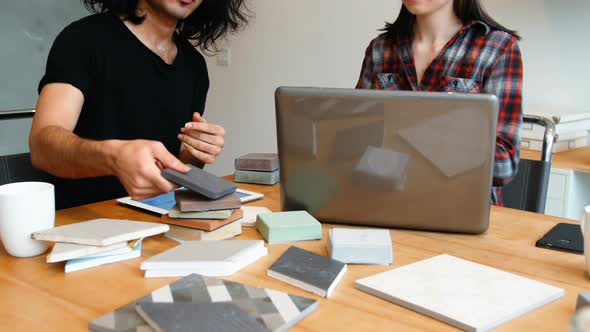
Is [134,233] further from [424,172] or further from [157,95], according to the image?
[157,95]

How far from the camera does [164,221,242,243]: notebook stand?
93cm

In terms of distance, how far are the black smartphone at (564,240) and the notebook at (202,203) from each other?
Result: 0.52 meters

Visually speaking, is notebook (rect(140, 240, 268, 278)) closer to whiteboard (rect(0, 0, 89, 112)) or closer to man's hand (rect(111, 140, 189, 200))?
man's hand (rect(111, 140, 189, 200))

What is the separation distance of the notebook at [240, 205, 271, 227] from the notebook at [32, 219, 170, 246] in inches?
6.9

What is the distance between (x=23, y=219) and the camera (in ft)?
2.85

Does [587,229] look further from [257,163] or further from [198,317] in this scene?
[257,163]

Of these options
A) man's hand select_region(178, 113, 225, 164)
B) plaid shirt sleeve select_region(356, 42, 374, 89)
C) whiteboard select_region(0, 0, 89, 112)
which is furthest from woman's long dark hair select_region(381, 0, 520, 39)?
whiteboard select_region(0, 0, 89, 112)

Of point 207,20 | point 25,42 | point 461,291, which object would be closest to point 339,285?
point 461,291

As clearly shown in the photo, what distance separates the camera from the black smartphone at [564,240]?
3.07 feet

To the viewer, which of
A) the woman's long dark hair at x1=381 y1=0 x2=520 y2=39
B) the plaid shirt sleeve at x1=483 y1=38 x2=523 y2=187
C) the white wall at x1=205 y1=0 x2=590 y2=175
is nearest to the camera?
the plaid shirt sleeve at x1=483 y1=38 x2=523 y2=187

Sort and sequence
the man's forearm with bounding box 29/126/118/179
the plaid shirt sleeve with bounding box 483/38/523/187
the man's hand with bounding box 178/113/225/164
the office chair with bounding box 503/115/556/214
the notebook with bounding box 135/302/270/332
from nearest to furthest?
the notebook with bounding box 135/302/270/332 → the man's forearm with bounding box 29/126/118/179 → the man's hand with bounding box 178/113/225/164 → the plaid shirt sleeve with bounding box 483/38/523/187 → the office chair with bounding box 503/115/556/214

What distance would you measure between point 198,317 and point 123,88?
42.7 inches

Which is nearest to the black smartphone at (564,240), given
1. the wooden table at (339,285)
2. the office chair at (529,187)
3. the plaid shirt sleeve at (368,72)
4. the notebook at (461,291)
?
the wooden table at (339,285)

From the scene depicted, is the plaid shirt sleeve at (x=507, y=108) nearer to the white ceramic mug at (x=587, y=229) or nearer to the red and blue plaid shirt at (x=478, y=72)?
the red and blue plaid shirt at (x=478, y=72)
